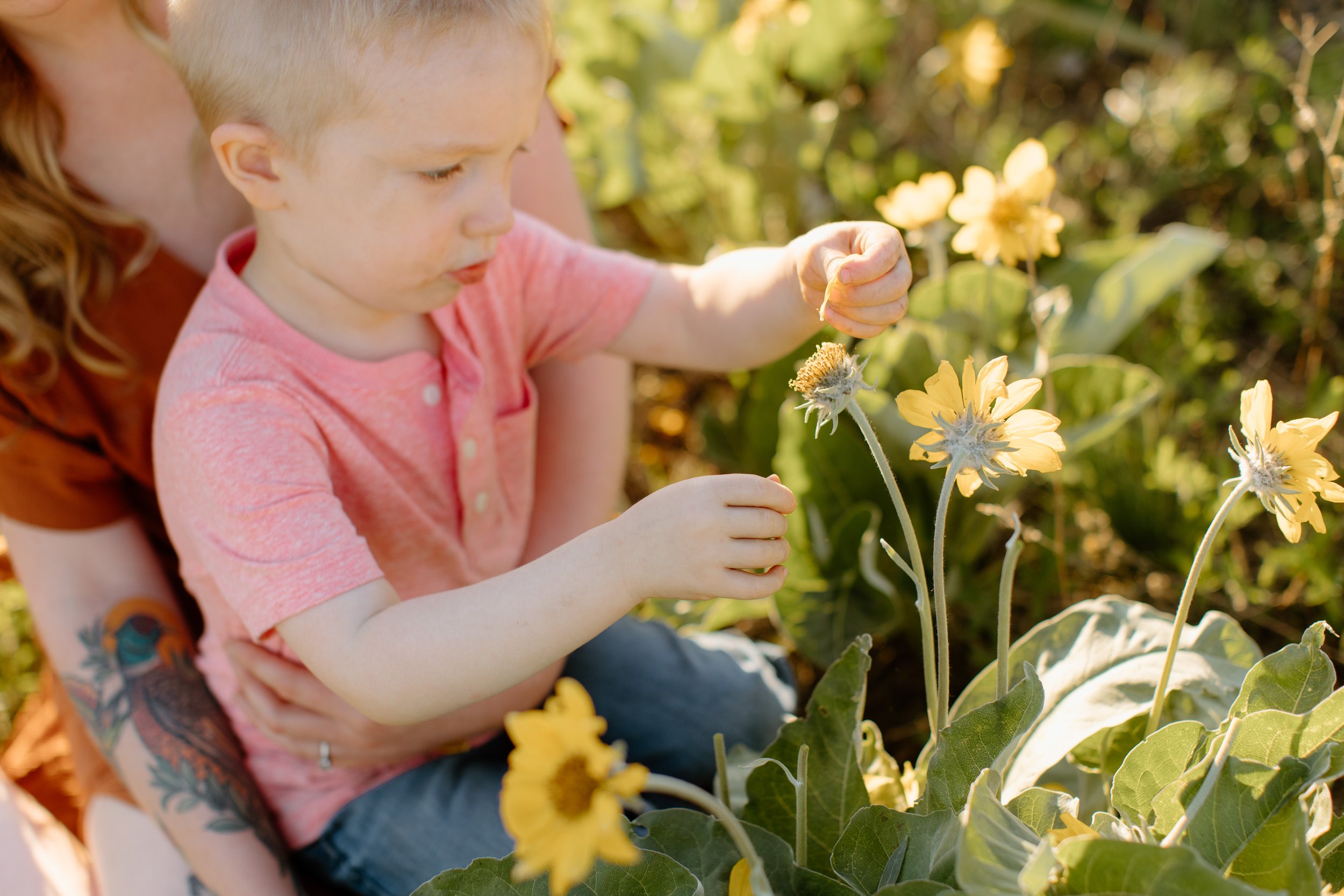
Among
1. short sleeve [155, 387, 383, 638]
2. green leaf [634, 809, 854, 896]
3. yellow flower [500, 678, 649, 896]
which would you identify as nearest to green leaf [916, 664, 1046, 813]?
green leaf [634, 809, 854, 896]

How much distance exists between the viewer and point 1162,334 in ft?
6.28

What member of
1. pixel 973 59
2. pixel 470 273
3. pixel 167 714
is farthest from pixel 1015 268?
pixel 167 714

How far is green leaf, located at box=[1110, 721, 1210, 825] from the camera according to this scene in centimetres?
75

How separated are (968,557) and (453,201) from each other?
0.94m

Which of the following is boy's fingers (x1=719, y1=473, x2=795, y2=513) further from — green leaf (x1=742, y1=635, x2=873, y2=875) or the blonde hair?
the blonde hair

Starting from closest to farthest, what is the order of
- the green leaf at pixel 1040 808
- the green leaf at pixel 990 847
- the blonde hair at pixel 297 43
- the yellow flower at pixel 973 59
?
the green leaf at pixel 990 847 < the green leaf at pixel 1040 808 < the blonde hair at pixel 297 43 < the yellow flower at pixel 973 59

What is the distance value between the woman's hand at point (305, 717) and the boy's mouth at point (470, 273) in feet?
1.51

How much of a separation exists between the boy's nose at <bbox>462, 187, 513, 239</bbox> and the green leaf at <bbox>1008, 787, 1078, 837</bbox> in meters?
0.62

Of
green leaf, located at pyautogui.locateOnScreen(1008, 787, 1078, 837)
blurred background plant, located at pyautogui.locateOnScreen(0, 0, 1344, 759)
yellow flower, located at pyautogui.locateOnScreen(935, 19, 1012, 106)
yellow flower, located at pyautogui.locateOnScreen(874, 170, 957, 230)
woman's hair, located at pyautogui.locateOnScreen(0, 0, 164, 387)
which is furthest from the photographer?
yellow flower, located at pyautogui.locateOnScreen(935, 19, 1012, 106)

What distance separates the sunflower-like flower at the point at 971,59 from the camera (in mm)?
2219

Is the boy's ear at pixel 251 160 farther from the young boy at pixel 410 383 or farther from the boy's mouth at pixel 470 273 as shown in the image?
the boy's mouth at pixel 470 273

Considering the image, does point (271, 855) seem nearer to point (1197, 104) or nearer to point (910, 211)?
point (910, 211)

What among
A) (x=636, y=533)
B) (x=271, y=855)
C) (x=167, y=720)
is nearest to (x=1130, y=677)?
(x=636, y=533)

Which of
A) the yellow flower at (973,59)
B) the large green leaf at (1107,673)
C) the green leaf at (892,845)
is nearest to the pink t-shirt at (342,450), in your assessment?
the green leaf at (892,845)
